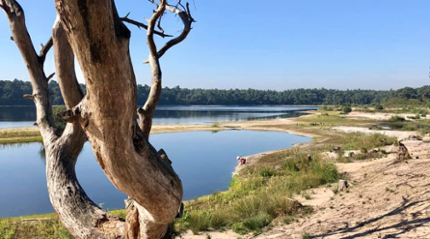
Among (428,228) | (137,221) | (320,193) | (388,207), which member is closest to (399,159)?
(320,193)

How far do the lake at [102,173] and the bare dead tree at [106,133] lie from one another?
7.04 meters

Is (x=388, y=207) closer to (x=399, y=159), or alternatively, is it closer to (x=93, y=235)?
(x=399, y=159)

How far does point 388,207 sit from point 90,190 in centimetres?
1128

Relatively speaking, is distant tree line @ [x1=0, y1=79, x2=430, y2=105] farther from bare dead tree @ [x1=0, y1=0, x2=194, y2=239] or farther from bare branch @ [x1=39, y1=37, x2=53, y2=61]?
bare dead tree @ [x1=0, y1=0, x2=194, y2=239]

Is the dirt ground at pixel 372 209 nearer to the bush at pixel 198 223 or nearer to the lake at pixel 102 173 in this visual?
the bush at pixel 198 223

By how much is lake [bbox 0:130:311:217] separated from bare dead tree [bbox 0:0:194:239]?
7.04 m

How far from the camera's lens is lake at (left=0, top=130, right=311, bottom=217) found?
38.7 ft

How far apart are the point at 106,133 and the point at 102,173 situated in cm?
1586

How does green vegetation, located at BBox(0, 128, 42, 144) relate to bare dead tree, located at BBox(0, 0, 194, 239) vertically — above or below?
below

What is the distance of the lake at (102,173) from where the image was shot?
11805 mm

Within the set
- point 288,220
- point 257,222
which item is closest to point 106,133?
point 257,222

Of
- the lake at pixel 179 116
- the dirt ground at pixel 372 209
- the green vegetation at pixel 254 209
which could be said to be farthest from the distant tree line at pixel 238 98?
the dirt ground at pixel 372 209

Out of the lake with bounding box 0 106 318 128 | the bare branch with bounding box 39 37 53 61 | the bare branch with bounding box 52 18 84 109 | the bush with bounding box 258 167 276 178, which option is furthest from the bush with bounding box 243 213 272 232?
the lake with bounding box 0 106 318 128

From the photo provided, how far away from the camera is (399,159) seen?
9.38 metres
